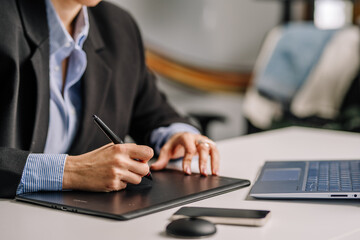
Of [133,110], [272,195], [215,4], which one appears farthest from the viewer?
[215,4]

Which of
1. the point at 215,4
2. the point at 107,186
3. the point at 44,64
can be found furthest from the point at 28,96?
the point at 215,4

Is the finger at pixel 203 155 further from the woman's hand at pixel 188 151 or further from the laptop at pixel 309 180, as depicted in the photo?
the laptop at pixel 309 180

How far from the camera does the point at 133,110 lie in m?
1.59

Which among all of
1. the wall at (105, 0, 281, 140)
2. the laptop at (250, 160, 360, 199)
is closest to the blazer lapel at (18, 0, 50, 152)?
the laptop at (250, 160, 360, 199)

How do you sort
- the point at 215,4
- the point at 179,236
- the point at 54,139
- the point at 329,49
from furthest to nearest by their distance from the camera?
1. the point at 215,4
2. the point at 329,49
3. the point at 54,139
4. the point at 179,236

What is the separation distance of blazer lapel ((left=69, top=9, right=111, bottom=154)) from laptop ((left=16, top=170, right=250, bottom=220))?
0.32 meters

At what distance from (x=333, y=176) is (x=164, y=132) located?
50cm

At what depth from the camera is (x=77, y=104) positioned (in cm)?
134

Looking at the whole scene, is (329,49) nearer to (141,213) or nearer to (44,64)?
(44,64)

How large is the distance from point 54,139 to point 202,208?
1.97 ft

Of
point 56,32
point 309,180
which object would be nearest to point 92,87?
point 56,32

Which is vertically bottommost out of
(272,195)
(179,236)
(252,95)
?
(179,236)

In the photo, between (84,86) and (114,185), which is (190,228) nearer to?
(114,185)

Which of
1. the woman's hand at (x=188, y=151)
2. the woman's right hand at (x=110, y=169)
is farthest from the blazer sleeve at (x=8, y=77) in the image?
the woman's hand at (x=188, y=151)
